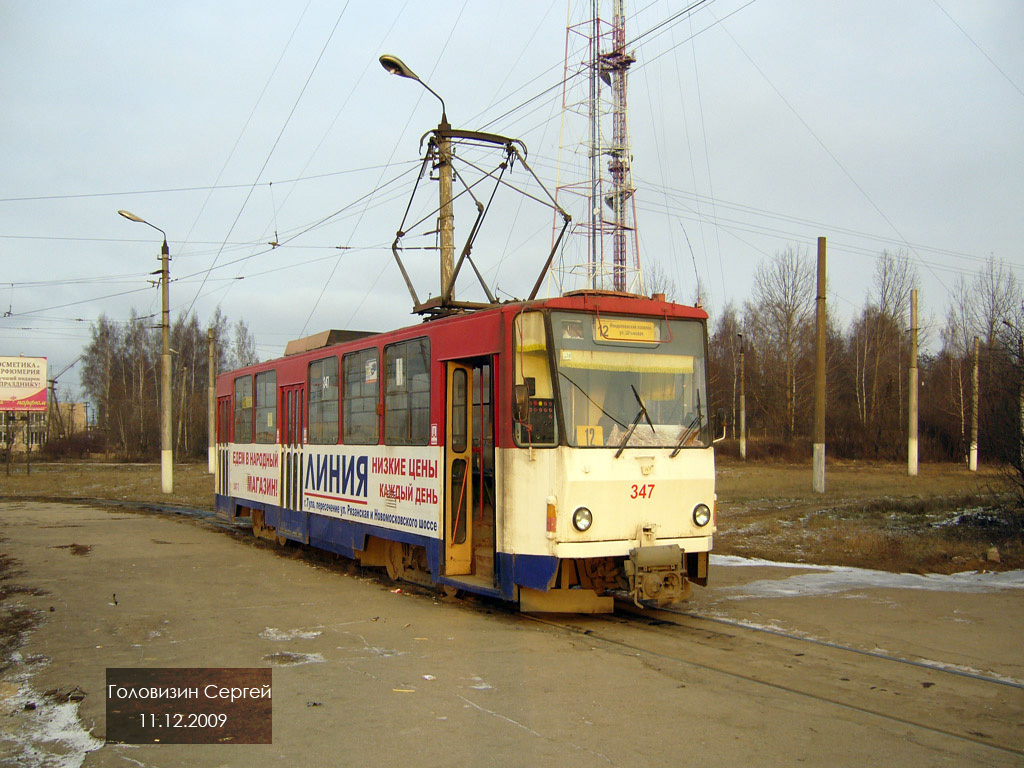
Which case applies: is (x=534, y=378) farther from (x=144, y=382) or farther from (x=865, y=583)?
(x=144, y=382)

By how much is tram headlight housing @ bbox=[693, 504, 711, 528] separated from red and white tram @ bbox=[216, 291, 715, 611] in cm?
1

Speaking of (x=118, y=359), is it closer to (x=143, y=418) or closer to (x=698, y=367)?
(x=143, y=418)

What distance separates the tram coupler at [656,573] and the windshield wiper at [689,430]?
3.24 feet

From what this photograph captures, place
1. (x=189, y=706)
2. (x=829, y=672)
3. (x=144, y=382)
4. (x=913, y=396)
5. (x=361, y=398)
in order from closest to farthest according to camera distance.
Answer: (x=189, y=706) → (x=829, y=672) → (x=361, y=398) → (x=913, y=396) → (x=144, y=382)

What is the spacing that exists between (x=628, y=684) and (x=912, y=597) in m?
5.32

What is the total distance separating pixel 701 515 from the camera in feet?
29.1

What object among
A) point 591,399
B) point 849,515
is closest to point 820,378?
point 849,515

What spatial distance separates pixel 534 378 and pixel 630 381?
1060 mm

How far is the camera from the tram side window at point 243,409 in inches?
637

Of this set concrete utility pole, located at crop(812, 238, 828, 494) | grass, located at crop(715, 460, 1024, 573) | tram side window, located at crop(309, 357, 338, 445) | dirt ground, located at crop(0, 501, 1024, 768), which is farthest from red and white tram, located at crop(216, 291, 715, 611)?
concrete utility pole, located at crop(812, 238, 828, 494)

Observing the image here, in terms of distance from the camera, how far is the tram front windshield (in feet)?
27.5

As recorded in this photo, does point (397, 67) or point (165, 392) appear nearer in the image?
point (397, 67)

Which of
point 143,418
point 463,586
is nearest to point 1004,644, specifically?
point 463,586

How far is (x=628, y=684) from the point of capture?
6398 mm
